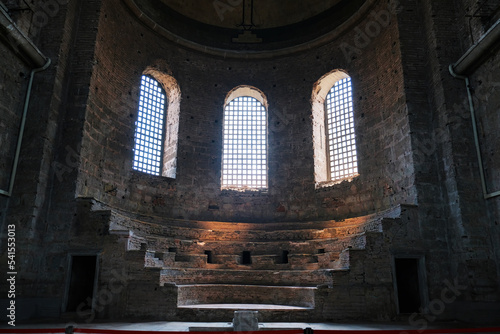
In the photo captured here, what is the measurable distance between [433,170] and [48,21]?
11938mm

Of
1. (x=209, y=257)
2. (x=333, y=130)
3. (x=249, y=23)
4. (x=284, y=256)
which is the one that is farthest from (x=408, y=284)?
(x=249, y=23)

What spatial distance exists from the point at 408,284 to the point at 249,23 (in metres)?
Result: 12.7

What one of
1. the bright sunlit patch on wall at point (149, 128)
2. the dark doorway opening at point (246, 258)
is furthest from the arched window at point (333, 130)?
the bright sunlit patch on wall at point (149, 128)

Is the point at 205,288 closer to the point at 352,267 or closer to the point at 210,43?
the point at 352,267

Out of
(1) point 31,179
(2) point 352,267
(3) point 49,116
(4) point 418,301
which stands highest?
(3) point 49,116

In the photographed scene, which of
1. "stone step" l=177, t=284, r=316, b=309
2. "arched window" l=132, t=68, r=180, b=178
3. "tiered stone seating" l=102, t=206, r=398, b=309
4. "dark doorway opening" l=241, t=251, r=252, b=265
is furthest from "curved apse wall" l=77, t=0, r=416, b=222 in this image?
"stone step" l=177, t=284, r=316, b=309

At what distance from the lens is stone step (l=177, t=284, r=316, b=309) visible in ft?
32.4

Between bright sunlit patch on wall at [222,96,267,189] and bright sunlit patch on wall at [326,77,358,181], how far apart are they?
270 centimetres

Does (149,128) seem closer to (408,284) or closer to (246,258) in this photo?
(246,258)

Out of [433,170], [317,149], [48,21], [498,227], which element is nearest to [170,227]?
[317,149]

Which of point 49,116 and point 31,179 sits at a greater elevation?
point 49,116

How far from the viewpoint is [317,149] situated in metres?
14.6

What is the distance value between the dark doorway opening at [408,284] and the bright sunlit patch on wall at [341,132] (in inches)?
159

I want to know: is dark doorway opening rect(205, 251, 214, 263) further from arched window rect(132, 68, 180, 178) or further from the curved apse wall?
arched window rect(132, 68, 180, 178)
